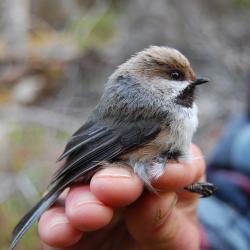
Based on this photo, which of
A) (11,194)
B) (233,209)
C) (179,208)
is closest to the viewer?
(179,208)

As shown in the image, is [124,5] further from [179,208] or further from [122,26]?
[179,208]

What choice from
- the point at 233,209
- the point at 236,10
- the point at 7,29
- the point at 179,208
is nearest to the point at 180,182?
the point at 179,208

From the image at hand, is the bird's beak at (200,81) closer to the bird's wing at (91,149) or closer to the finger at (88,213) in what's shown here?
the bird's wing at (91,149)

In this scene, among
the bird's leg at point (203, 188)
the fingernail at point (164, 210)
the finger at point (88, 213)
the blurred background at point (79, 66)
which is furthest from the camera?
the blurred background at point (79, 66)

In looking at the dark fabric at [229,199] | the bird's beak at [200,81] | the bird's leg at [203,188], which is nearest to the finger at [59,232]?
the bird's leg at [203,188]

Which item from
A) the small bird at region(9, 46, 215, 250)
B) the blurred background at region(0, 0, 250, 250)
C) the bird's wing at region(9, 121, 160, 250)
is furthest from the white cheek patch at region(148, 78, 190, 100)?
the blurred background at region(0, 0, 250, 250)

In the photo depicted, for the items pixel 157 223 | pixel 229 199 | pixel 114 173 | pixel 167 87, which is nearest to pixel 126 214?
pixel 157 223

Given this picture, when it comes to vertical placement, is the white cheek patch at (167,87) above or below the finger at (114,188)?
above
